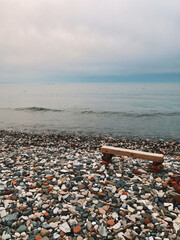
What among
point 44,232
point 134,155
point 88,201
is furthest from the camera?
point 134,155

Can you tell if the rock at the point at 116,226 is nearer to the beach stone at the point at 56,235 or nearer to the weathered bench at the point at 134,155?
Result: the beach stone at the point at 56,235

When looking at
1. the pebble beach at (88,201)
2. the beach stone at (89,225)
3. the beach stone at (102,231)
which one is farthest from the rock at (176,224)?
the beach stone at (89,225)

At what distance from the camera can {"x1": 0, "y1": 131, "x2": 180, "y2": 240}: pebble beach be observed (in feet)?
13.8

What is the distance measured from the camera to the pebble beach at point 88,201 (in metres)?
4.21

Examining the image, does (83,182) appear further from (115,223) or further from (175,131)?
(175,131)

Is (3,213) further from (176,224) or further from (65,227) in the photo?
(176,224)

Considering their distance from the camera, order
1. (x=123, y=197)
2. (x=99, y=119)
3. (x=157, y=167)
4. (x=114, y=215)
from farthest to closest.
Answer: (x=99, y=119)
(x=157, y=167)
(x=123, y=197)
(x=114, y=215)

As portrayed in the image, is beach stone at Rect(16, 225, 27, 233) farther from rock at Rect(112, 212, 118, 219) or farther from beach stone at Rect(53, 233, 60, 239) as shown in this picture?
rock at Rect(112, 212, 118, 219)

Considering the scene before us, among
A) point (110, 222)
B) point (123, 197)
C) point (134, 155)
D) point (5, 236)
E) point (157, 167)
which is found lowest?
point (5, 236)

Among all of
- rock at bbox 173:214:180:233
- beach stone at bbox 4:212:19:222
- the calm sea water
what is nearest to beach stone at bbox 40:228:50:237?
beach stone at bbox 4:212:19:222

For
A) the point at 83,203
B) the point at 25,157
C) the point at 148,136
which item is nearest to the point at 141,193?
the point at 83,203

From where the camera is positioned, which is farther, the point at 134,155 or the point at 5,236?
the point at 134,155


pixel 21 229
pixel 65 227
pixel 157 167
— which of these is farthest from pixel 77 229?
pixel 157 167

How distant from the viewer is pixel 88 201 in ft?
17.3
